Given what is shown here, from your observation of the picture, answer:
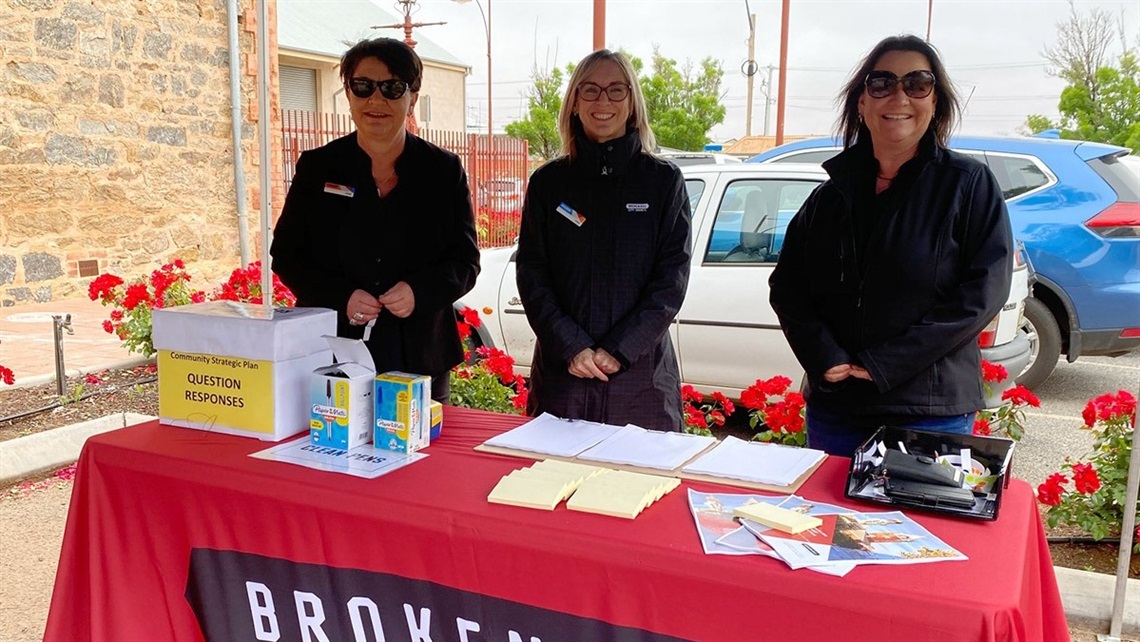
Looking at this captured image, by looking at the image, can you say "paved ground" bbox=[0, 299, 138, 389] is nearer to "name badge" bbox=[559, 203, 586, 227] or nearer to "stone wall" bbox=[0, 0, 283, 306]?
"stone wall" bbox=[0, 0, 283, 306]

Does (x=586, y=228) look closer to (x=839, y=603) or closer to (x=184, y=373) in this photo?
(x=184, y=373)

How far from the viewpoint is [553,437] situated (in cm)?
209

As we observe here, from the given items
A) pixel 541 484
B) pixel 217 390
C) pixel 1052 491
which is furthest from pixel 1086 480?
pixel 217 390

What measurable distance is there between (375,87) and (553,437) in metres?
1.27

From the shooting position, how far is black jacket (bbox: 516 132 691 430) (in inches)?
100.0

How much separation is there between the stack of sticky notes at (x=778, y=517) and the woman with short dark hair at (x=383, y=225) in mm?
1387

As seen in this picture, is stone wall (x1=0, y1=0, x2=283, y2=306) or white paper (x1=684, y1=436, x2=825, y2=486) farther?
stone wall (x1=0, y1=0, x2=283, y2=306)

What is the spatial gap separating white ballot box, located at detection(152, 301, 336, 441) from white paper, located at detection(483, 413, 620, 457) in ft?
1.64

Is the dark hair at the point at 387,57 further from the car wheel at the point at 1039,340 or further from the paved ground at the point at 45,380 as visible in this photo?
the car wheel at the point at 1039,340

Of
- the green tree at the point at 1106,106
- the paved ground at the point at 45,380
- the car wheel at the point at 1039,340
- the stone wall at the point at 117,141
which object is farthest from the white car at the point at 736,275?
the green tree at the point at 1106,106

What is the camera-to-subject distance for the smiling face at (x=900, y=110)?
2.18 metres

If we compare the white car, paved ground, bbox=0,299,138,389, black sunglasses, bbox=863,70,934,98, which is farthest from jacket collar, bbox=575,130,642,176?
paved ground, bbox=0,299,138,389

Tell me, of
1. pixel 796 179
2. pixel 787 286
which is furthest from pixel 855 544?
pixel 796 179

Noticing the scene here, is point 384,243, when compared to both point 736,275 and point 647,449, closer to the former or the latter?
point 647,449
